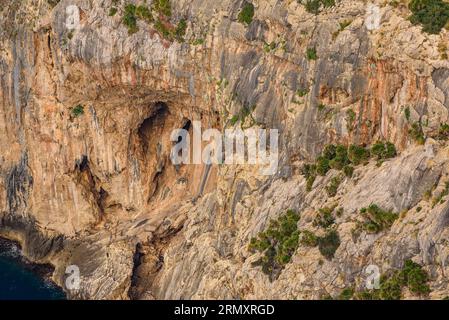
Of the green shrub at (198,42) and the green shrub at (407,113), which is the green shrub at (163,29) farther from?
the green shrub at (407,113)

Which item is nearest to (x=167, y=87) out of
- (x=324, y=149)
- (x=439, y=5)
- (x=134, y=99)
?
(x=134, y=99)

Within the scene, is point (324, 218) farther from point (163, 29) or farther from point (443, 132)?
point (163, 29)

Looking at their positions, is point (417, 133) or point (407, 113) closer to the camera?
point (417, 133)

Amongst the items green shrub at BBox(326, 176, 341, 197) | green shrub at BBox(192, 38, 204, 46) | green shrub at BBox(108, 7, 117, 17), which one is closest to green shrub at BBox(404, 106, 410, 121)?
green shrub at BBox(326, 176, 341, 197)

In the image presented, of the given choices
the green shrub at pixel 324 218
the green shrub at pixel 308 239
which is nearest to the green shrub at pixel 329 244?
the green shrub at pixel 308 239

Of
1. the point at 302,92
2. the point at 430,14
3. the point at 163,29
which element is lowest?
the point at 302,92

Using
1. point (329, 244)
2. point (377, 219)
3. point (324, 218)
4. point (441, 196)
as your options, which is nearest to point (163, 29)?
point (324, 218)
